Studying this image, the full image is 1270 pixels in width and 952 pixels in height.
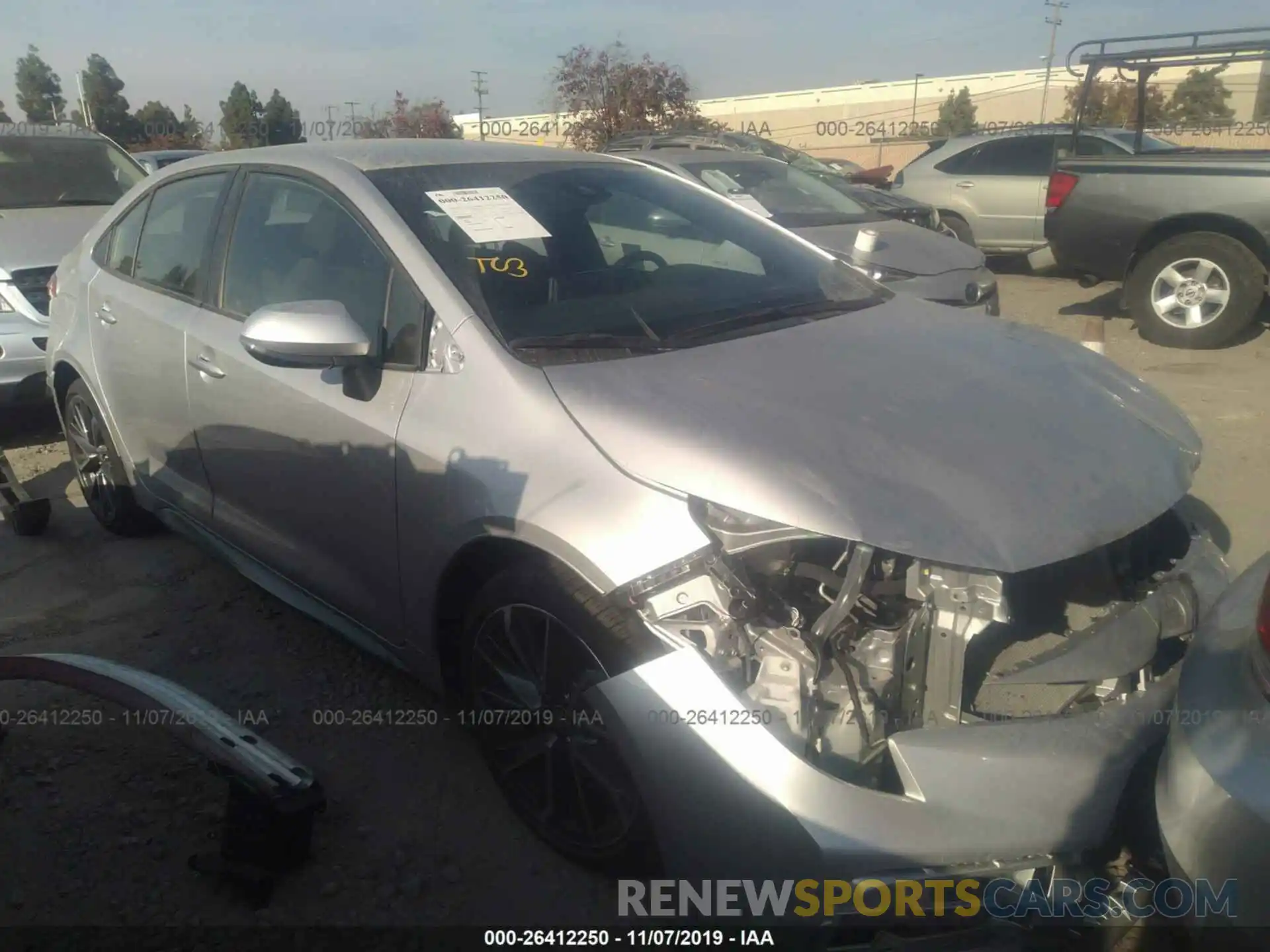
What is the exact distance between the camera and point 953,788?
1.85 metres

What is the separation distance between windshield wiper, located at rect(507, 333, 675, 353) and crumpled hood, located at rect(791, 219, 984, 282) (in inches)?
133

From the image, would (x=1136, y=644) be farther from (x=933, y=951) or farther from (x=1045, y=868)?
(x=933, y=951)

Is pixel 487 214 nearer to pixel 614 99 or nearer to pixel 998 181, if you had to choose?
pixel 998 181

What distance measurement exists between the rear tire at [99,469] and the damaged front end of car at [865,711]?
3120 millimetres

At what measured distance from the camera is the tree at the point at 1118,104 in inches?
352

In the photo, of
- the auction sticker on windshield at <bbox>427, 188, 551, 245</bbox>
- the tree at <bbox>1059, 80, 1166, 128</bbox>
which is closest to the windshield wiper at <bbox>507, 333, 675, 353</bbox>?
the auction sticker on windshield at <bbox>427, 188, 551, 245</bbox>

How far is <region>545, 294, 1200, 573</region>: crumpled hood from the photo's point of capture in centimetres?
202

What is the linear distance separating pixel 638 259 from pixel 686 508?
Answer: 1.39 m

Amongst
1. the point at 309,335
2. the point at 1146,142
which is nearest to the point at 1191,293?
the point at 1146,142

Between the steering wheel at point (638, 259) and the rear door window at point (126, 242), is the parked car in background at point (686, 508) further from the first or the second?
the rear door window at point (126, 242)

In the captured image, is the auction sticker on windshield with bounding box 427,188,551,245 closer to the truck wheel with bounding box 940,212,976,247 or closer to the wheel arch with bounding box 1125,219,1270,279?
the wheel arch with bounding box 1125,219,1270,279

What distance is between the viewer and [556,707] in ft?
7.77

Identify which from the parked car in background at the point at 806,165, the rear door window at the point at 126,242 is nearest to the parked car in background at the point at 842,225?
the parked car in background at the point at 806,165

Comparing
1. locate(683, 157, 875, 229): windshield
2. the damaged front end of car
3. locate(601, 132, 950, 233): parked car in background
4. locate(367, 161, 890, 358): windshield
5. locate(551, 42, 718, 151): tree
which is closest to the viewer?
the damaged front end of car
